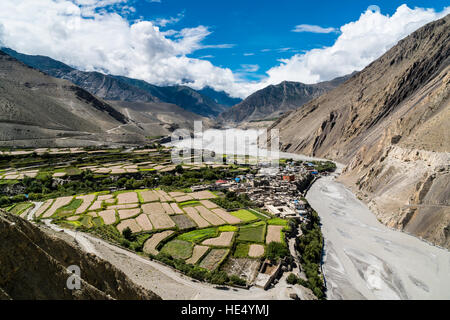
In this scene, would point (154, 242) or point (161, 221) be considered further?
point (161, 221)

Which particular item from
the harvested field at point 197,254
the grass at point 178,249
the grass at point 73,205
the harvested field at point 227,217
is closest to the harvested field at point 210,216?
the harvested field at point 227,217

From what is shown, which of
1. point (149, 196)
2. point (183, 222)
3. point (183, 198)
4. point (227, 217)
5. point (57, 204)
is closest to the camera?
point (183, 222)

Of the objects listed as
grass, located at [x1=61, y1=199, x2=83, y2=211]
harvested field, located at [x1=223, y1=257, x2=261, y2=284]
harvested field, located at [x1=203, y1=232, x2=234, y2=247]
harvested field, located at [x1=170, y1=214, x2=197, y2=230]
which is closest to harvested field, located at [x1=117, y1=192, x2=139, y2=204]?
grass, located at [x1=61, y1=199, x2=83, y2=211]

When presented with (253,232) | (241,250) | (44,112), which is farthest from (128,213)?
(44,112)

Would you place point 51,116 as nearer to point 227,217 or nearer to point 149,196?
point 149,196

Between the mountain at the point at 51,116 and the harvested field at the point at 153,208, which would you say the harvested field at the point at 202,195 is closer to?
the harvested field at the point at 153,208
